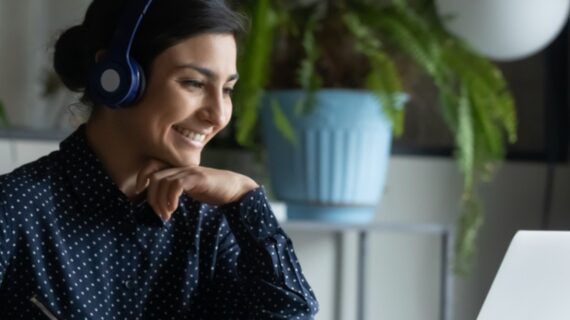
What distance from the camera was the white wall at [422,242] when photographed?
2861 millimetres

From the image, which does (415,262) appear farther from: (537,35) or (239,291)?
(239,291)

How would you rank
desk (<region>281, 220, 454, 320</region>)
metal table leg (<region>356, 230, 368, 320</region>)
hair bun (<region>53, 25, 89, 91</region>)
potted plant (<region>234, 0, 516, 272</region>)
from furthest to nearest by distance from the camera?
metal table leg (<region>356, 230, 368, 320</region>) < desk (<region>281, 220, 454, 320</region>) < potted plant (<region>234, 0, 516, 272</region>) < hair bun (<region>53, 25, 89, 91</region>)

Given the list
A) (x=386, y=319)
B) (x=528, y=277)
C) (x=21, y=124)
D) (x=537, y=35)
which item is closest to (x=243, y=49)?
(x=21, y=124)

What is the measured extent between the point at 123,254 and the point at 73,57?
0.27m

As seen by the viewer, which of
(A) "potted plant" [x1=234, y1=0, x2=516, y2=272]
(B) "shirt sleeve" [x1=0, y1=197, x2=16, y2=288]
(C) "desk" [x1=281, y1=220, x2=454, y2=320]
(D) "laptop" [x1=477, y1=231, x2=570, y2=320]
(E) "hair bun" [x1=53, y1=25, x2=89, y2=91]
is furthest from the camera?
(C) "desk" [x1=281, y1=220, x2=454, y2=320]

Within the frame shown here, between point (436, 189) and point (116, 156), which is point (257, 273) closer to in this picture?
point (116, 156)

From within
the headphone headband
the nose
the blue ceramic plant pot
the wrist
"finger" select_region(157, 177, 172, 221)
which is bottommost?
the blue ceramic plant pot

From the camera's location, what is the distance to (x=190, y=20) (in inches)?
51.1

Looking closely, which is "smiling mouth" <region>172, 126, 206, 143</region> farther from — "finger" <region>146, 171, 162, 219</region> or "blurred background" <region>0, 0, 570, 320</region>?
"blurred background" <region>0, 0, 570, 320</region>

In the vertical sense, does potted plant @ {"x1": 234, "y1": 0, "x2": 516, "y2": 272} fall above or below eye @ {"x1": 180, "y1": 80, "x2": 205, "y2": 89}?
below

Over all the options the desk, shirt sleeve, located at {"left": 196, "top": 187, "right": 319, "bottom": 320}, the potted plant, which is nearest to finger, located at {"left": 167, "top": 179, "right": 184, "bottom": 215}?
shirt sleeve, located at {"left": 196, "top": 187, "right": 319, "bottom": 320}

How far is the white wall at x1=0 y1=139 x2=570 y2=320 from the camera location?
286cm

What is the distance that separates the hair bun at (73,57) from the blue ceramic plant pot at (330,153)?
109cm

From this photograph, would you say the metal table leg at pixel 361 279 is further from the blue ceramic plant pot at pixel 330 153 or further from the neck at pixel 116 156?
the neck at pixel 116 156
